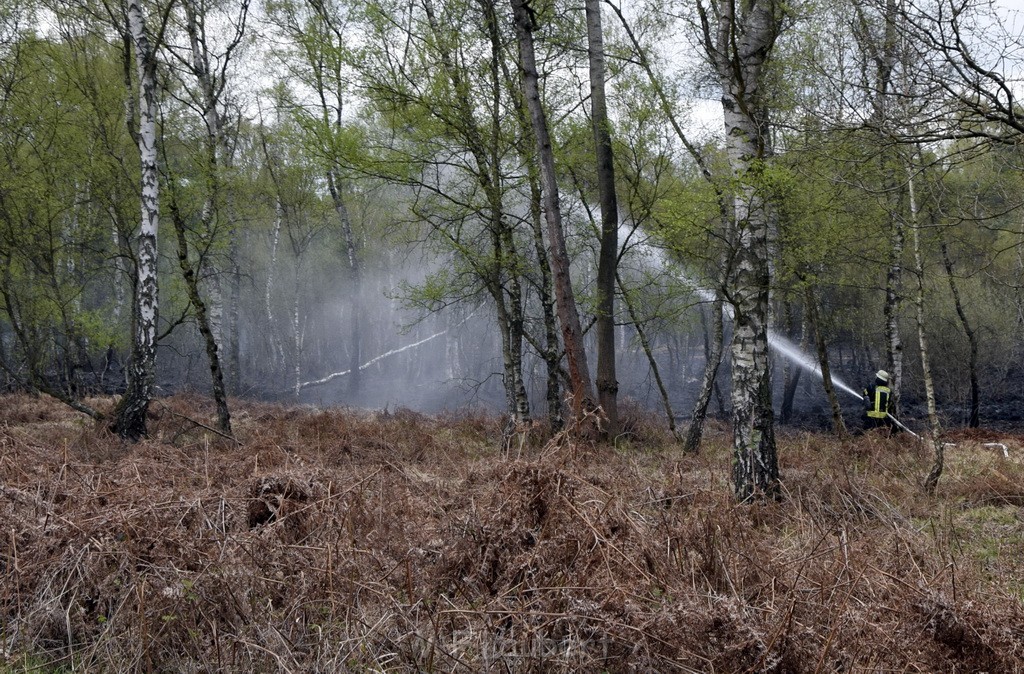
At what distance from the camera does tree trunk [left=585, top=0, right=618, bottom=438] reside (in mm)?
10492

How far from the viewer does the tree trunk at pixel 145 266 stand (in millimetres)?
9547

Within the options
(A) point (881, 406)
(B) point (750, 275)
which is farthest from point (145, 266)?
(A) point (881, 406)

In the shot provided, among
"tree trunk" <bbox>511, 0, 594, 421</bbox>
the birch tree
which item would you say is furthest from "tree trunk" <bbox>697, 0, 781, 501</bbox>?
the birch tree

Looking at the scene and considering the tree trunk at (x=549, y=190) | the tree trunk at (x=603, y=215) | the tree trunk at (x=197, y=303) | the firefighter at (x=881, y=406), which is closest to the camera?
the tree trunk at (x=549, y=190)

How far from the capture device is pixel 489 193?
1119cm

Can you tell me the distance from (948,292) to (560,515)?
2192 cm

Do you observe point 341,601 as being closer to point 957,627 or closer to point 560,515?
point 560,515

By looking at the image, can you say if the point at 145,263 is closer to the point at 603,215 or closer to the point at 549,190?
the point at 549,190

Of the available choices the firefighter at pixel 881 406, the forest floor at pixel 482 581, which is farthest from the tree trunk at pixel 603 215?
the forest floor at pixel 482 581

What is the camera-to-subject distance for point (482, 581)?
364 centimetres

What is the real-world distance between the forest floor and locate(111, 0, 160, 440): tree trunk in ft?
14.9

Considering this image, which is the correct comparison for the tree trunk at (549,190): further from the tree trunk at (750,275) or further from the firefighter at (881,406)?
the firefighter at (881,406)

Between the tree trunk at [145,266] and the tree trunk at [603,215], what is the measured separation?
6.47 m

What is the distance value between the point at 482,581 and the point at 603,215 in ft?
26.1
